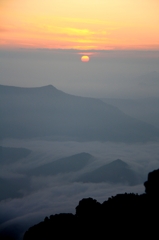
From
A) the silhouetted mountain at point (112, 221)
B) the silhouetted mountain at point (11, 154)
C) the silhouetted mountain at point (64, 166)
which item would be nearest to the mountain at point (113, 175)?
the silhouetted mountain at point (64, 166)

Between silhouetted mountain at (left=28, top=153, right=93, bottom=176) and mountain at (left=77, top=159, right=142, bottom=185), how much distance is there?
33.7 ft

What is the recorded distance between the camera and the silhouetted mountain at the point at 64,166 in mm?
117562

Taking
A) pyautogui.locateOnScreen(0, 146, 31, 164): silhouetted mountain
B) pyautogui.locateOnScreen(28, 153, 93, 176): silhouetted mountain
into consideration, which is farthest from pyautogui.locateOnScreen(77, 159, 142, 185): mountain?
pyautogui.locateOnScreen(0, 146, 31, 164): silhouetted mountain

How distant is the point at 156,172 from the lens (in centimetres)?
2241

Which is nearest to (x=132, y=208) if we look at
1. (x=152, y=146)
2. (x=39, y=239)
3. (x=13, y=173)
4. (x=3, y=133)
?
(x=39, y=239)

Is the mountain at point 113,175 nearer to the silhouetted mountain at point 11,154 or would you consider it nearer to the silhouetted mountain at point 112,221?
the silhouetted mountain at point 11,154

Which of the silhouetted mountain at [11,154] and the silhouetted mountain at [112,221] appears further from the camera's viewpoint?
the silhouetted mountain at [11,154]

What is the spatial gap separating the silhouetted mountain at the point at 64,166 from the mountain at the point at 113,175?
10.3 metres

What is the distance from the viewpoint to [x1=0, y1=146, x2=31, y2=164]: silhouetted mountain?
130962 millimetres

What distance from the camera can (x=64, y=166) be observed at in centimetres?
12075

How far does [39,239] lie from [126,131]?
17879cm

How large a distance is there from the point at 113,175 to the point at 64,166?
2311cm

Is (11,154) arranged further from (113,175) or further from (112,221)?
(112,221)

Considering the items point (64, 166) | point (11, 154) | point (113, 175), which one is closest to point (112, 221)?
point (113, 175)
